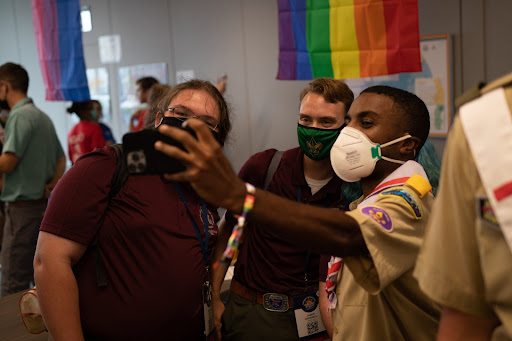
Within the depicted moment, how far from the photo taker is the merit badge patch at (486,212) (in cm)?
82

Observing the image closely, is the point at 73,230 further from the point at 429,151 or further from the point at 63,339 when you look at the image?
the point at 429,151

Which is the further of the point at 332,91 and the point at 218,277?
the point at 332,91

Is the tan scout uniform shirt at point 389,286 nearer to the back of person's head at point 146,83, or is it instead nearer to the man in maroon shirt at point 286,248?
the man in maroon shirt at point 286,248

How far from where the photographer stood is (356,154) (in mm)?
1711

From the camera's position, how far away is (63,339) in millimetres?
1557

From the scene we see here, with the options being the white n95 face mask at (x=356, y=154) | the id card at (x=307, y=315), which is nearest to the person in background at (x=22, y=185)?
the id card at (x=307, y=315)

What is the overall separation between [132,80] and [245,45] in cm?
206

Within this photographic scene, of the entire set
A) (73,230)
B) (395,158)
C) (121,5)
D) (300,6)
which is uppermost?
(121,5)

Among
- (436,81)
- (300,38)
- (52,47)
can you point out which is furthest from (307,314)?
(52,47)

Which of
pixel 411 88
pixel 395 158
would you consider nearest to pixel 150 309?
pixel 395 158

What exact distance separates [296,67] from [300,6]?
1.08 feet

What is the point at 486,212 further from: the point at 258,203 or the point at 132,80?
the point at 132,80

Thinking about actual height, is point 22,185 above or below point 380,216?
below

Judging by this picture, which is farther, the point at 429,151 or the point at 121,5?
the point at 121,5
